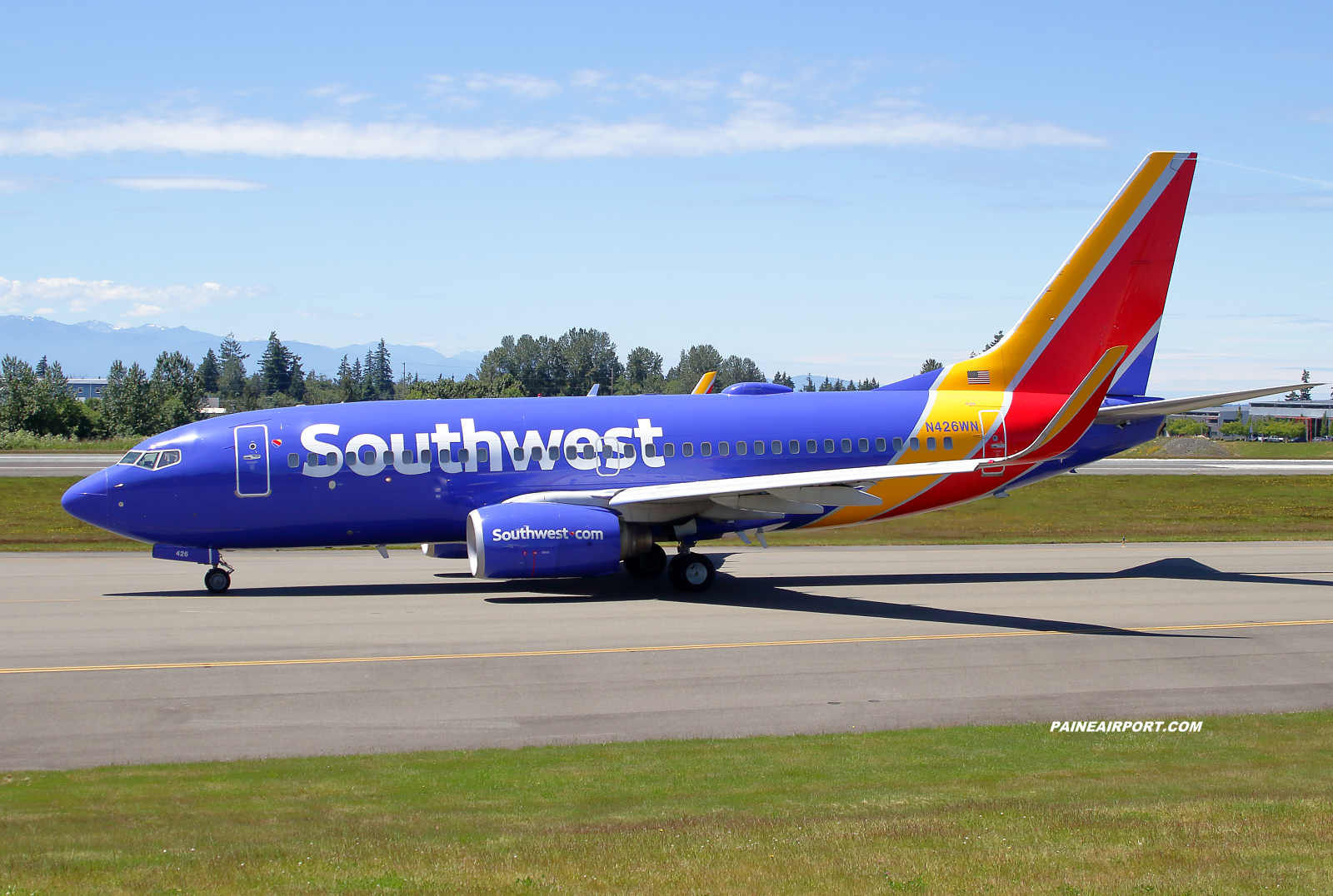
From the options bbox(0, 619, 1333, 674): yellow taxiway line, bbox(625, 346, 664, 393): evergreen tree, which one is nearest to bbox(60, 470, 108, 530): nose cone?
bbox(0, 619, 1333, 674): yellow taxiway line

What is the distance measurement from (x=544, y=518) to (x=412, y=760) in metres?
11.0

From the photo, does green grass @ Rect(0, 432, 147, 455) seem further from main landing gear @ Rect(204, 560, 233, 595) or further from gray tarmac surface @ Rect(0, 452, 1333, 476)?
main landing gear @ Rect(204, 560, 233, 595)

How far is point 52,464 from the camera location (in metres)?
61.1

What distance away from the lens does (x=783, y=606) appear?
75.8ft

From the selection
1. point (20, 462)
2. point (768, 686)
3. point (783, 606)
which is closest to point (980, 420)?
point (783, 606)

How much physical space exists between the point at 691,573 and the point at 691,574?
2cm

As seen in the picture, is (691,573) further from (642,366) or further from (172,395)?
(642,366)

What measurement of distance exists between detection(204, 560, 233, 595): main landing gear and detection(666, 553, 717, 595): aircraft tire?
9659 mm

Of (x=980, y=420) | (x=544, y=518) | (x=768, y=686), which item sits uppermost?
(x=980, y=420)

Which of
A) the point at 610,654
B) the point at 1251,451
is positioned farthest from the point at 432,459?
the point at 1251,451

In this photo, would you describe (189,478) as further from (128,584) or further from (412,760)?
(412,760)

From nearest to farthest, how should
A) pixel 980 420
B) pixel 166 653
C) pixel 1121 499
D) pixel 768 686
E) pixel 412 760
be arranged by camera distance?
pixel 412 760, pixel 768 686, pixel 166 653, pixel 980 420, pixel 1121 499

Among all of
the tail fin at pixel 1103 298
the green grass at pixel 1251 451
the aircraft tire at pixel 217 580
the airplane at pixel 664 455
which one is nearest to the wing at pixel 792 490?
the airplane at pixel 664 455

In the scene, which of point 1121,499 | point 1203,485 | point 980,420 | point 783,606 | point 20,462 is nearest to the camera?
point 783,606
